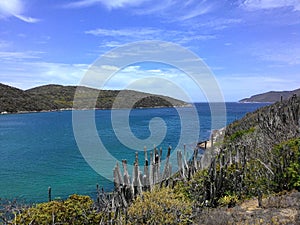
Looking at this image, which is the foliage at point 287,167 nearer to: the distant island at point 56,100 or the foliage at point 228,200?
the foliage at point 228,200

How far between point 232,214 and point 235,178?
272 centimetres

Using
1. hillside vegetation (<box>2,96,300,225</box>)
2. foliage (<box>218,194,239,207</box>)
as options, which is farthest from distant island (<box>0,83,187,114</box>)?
foliage (<box>218,194,239,207</box>)

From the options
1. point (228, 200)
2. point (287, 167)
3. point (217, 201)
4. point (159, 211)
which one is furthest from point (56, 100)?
point (159, 211)

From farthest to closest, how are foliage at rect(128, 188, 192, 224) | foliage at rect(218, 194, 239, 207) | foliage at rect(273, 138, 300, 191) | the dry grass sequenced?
1. foliage at rect(273, 138, 300, 191)
2. foliage at rect(218, 194, 239, 207)
3. foliage at rect(128, 188, 192, 224)
4. the dry grass

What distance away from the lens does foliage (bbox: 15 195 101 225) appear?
19.9 ft

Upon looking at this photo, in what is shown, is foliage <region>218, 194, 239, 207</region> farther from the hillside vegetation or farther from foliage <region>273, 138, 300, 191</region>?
foliage <region>273, 138, 300, 191</region>

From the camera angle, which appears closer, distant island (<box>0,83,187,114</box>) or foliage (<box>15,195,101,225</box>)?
foliage (<box>15,195,101,225</box>)

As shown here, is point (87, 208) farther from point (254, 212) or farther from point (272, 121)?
point (272, 121)

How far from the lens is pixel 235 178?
906cm

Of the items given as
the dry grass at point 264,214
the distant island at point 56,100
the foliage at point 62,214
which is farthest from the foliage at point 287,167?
the distant island at point 56,100

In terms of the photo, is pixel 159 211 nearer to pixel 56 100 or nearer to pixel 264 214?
pixel 264 214

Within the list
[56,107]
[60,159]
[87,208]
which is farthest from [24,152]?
[56,107]

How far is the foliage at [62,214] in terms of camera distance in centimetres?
608

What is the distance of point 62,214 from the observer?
627 centimetres
